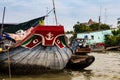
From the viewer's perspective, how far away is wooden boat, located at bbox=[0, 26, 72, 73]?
983cm

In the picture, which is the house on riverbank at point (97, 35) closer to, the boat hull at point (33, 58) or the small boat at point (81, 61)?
the small boat at point (81, 61)

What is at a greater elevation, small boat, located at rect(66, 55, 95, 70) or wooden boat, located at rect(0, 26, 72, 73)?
wooden boat, located at rect(0, 26, 72, 73)

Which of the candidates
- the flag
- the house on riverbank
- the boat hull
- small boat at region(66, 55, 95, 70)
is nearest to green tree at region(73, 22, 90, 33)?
the house on riverbank

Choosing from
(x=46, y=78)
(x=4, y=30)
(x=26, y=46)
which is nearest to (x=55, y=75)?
(x=46, y=78)

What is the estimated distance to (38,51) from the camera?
10.1 metres

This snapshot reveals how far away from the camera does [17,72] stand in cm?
1063

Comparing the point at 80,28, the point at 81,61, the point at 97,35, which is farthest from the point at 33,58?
the point at 80,28

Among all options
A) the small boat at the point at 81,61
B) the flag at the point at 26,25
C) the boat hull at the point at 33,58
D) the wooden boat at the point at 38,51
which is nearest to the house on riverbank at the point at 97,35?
the small boat at the point at 81,61

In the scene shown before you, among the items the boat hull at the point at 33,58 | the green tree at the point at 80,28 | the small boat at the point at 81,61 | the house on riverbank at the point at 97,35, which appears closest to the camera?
the boat hull at the point at 33,58

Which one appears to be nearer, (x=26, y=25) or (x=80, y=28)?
(x=26, y=25)

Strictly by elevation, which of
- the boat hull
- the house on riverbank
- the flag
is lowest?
the house on riverbank

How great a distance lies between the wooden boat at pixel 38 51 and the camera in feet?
32.2

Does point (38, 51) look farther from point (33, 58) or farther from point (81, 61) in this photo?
point (81, 61)

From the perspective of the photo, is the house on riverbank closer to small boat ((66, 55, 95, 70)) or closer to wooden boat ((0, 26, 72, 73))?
small boat ((66, 55, 95, 70))
